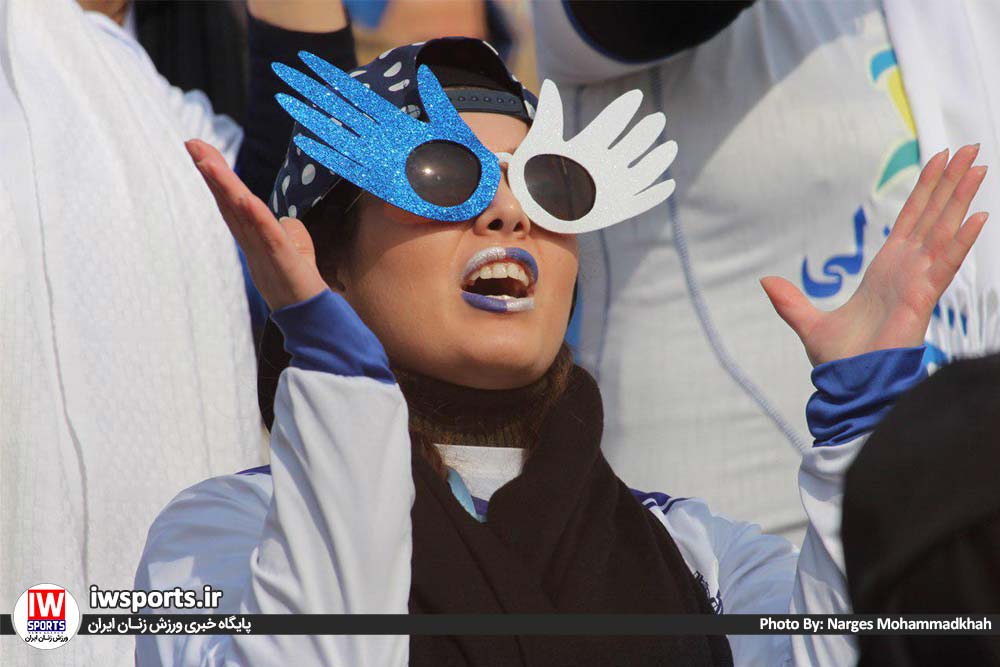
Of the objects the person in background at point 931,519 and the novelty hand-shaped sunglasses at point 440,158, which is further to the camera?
the novelty hand-shaped sunglasses at point 440,158

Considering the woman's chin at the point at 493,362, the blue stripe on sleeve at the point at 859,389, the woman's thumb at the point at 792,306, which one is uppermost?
the woman's thumb at the point at 792,306

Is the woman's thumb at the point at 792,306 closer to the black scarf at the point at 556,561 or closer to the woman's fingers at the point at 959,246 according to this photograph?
the woman's fingers at the point at 959,246

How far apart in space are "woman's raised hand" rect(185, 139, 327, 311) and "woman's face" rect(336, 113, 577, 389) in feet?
0.71

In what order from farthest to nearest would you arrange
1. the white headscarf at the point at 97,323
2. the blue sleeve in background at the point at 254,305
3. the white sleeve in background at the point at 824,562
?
the blue sleeve in background at the point at 254,305
the white headscarf at the point at 97,323
the white sleeve in background at the point at 824,562

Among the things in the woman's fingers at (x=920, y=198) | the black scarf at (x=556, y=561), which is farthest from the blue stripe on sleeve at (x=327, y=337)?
the woman's fingers at (x=920, y=198)

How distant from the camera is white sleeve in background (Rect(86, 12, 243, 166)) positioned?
81.0 inches

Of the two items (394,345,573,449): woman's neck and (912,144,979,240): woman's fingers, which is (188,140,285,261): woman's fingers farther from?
(912,144,979,240): woman's fingers

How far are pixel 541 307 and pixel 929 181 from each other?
39 centimetres

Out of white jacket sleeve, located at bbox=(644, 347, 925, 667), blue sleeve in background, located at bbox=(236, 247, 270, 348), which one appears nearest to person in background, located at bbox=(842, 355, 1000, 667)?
white jacket sleeve, located at bbox=(644, 347, 925, 667)

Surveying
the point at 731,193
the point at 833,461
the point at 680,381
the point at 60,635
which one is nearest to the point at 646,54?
the point at 731,193

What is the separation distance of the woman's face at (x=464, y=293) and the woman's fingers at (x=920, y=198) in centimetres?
34

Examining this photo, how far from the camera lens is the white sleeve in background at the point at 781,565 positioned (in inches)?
50.8

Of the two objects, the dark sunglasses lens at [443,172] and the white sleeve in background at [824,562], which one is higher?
the dark sunglasses lens at [443,172]

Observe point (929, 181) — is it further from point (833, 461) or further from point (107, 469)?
point (107, 469)
